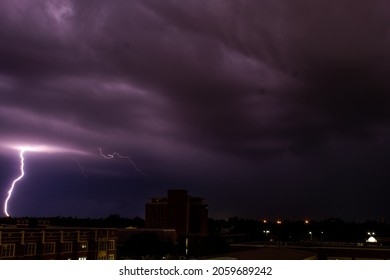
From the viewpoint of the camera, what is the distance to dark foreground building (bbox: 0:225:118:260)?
35287 mm

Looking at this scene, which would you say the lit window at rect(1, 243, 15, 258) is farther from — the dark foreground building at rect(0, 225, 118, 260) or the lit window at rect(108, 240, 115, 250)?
the lit window at rect(108, 240, 115, 250)

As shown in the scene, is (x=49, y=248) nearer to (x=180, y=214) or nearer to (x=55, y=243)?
(x=55, y=243)

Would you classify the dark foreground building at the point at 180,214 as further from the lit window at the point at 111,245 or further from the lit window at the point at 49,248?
the lit window at the point at 49,248

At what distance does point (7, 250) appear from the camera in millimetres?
34625

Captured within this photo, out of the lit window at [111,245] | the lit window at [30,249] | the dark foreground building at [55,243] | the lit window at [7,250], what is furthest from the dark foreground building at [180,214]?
the lit window at [7,250]

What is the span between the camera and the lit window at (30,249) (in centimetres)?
3672

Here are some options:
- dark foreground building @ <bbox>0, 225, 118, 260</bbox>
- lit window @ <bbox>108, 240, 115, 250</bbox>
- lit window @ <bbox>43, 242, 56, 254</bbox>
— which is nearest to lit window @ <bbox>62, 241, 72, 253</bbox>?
dark foreground building @ <bbox>0, 225, 118, 260</bbox>

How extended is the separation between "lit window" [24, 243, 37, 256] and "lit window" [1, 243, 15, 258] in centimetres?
146

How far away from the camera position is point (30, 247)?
37438 mm

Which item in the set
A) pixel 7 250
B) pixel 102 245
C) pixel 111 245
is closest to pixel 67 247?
pixel 102 245
